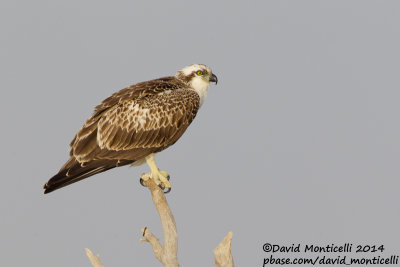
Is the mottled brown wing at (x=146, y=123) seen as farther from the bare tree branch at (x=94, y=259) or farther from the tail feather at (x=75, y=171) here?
the bare tree branch at (x=94, y=259)

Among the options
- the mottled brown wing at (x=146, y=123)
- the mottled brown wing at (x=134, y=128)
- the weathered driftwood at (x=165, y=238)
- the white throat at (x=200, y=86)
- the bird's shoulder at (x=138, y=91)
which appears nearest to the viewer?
the weathered driftwood at (x=165, y=238)

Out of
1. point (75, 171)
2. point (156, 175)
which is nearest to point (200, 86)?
point (156, 175)

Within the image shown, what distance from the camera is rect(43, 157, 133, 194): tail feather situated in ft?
51.5

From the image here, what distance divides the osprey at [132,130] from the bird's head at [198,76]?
0.58 metres

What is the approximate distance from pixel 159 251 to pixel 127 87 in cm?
405

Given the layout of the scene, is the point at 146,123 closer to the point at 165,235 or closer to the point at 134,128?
the point at 134,128

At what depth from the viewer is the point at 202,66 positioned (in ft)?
Result: 58.3

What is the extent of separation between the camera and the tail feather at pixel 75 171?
51.5ft

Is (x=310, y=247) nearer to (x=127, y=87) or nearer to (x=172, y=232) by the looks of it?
(x=172, y=232)

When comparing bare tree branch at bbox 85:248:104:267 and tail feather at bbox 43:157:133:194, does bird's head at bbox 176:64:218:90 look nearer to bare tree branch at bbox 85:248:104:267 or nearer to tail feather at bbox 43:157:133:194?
tail feather at bbox 43:157:133:194

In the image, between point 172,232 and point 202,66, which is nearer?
point 172,232

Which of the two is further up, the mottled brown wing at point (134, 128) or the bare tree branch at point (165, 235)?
the mottled brown wing at point (134, 128)

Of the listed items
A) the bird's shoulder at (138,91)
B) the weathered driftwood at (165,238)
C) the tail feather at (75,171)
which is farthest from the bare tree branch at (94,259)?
the bird's shoulder at (138,91)

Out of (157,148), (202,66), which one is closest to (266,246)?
(157,148)
